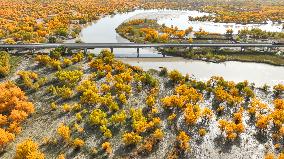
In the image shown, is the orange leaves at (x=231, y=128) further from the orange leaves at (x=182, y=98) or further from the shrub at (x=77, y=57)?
the shrub at (x=77, y=57)

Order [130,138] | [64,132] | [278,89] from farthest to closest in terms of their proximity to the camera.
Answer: [278,89] → [64,132] → [130,138]

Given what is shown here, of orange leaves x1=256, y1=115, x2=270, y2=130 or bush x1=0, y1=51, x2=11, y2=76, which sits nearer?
orange leaves x1=256, y1=115, x2=270, y2=130

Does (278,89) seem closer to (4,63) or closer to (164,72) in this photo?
(164,72)

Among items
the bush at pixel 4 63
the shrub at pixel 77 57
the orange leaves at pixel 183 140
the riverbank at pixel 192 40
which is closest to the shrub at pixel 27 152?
the orange leaves at pixel 183 140

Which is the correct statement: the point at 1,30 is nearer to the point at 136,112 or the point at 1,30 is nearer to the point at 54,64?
the point at 54,64

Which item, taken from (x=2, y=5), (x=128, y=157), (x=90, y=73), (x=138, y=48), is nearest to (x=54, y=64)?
(x=90, y=73)

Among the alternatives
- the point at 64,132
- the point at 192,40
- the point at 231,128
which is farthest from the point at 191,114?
the point at 192,40

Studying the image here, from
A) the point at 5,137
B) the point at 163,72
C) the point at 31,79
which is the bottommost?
the point at 5,137

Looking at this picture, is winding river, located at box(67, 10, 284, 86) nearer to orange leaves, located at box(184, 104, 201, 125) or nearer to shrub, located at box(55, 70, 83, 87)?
orange leaves, located at box(184, 104, 201, 125)

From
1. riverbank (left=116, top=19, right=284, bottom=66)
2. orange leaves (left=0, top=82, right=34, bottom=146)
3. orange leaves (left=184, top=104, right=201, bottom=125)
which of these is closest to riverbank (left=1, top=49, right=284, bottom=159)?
orange leaves (left=184, top=104, right=201, bottom=125)
